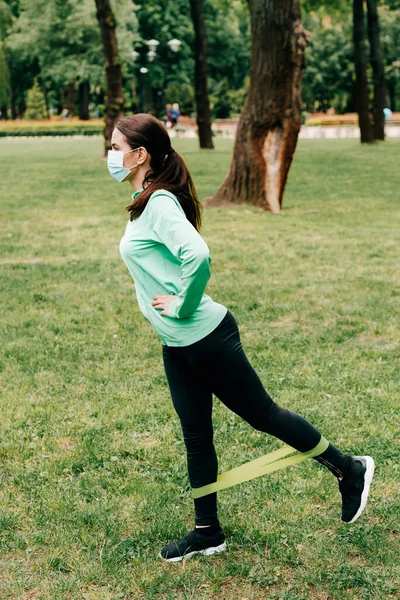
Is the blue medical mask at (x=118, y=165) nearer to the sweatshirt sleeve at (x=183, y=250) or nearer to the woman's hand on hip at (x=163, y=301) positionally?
the sweatshirt sleeve at (x=183, y=250)

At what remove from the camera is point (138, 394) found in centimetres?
531

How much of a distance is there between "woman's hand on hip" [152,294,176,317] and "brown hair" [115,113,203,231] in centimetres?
35

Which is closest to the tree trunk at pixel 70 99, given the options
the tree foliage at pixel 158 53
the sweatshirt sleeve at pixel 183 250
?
the tree foliage at pixel 158 53

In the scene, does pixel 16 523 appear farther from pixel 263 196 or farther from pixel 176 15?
pixel 176 15

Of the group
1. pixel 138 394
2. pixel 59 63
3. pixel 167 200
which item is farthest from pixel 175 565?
pixel 59 63

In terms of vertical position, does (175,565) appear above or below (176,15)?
below

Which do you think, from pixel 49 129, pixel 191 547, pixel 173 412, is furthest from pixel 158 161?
pixel 49 129

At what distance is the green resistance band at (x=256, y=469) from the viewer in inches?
133

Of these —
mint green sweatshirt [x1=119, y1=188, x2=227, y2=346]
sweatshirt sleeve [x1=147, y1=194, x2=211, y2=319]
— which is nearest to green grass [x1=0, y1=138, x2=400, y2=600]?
mint green sweatshirt [x1=119, y1=188, x2=227, y2=346]

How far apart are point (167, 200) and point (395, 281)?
588cm

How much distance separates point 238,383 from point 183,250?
1.97 feet

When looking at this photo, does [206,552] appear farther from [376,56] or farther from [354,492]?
[376,56]

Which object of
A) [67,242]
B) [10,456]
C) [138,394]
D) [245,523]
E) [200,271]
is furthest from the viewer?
[67,242]

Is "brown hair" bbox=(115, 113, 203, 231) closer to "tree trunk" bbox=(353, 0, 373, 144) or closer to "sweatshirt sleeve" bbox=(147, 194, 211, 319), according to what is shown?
"sweatshirt sleeve" bbox=(147, 194, 211, 319)
